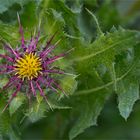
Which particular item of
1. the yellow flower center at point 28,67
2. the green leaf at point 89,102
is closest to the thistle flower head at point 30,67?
the yellow flower center at point 28,67

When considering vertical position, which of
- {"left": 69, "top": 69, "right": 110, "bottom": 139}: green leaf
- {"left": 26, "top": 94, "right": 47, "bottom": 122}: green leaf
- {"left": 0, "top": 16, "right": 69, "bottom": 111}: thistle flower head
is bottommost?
{"left": 69, "top": 69, "right": 110, "bottom": 139}: green leaf

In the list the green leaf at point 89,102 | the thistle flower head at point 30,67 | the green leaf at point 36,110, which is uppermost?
the thistle flower head at point 30,67

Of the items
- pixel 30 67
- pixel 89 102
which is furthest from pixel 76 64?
pixel 30 67

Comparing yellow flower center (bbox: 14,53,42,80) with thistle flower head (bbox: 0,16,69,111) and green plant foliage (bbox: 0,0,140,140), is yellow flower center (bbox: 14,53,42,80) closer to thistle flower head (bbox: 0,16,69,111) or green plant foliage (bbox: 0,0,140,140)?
thistle flower head (bbox: 0,16,69,111)

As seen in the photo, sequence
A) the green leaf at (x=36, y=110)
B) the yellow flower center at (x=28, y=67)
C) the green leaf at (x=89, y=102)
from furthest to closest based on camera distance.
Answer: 1. the green leaf at (x=89, y=102)
2. the green leaf at (x=36, y=110)
3. the yellow flower center at (x=28, y=67)

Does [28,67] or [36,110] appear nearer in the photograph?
[28,67]

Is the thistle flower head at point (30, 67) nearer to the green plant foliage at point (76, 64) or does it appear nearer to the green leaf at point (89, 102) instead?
the green plant foliage at point (76, 64)

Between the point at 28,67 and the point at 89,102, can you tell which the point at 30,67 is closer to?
the point at 28,67

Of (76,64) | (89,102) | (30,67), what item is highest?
(30,67)

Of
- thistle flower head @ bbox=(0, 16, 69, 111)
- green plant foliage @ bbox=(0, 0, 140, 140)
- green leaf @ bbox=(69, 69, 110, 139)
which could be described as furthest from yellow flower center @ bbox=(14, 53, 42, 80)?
green leaf @ bbox=(69, 69, 110, 139)
